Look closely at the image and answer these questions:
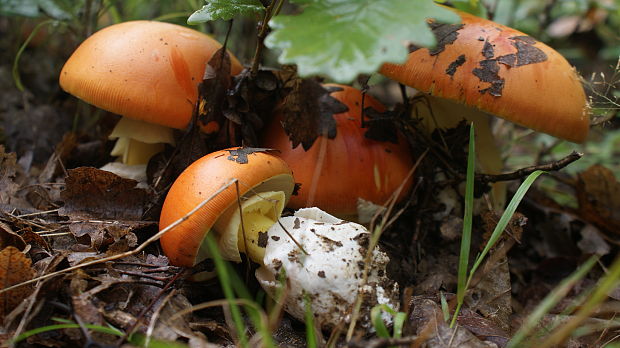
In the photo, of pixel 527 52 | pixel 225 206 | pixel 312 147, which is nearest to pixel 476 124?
pixel 527 52

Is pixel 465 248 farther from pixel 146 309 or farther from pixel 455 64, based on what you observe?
pixel 146 309

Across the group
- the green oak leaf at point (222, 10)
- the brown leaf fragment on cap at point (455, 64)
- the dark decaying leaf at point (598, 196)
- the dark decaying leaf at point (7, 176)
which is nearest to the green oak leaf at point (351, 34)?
the green oak leaf at point (222, 10)

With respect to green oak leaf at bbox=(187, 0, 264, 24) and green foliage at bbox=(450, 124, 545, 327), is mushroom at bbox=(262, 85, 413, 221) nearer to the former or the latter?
green foliage at bbox=(450, 124, 545, 327)

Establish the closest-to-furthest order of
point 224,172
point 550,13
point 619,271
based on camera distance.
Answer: point 619,271, point 224,172, point 550,13

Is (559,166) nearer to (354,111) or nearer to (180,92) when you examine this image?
(354,111)

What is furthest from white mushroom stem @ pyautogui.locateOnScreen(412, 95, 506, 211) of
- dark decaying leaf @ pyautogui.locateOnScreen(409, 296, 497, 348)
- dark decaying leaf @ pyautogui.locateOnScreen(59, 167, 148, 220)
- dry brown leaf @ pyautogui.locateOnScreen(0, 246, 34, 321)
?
dry brown leaf @ pyautogui.locateOnScreen(0, 246, 34, 321)

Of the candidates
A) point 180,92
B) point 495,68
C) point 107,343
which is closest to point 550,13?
point 495,68

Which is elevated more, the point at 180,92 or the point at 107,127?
the point at 180,92
